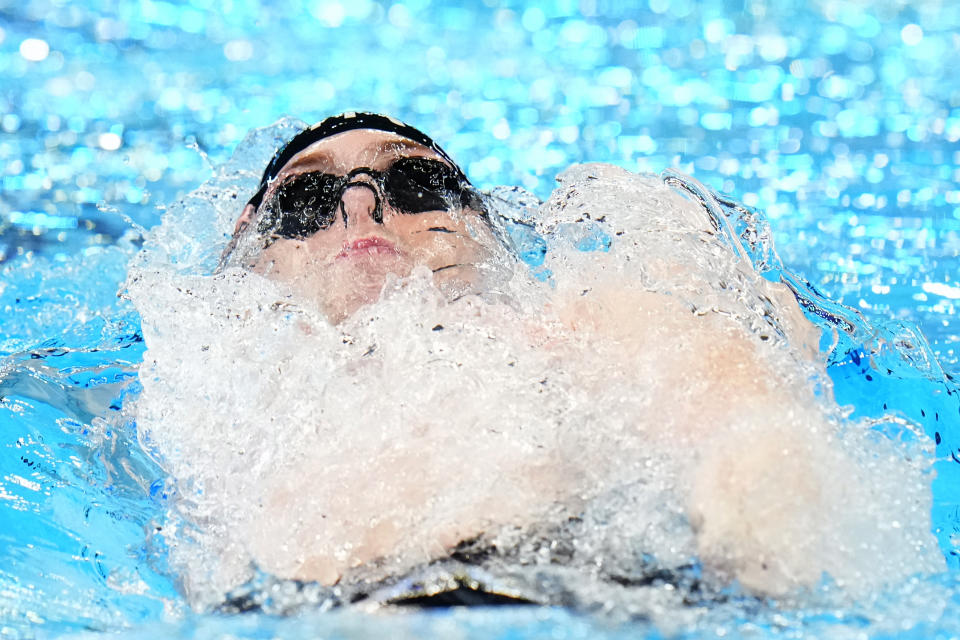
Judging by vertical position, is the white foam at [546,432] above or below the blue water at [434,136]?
below

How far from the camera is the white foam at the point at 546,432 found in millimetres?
1188

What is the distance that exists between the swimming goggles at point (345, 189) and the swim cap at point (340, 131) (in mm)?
109

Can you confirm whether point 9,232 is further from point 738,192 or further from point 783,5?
point 783,5

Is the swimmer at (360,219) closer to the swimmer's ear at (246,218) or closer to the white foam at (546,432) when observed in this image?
the swimmer's ear at (246,218)

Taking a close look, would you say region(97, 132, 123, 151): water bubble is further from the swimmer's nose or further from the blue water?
the swimmer's nose

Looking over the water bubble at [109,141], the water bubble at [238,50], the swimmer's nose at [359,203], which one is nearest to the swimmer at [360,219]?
the swimmer's nose at [359,203]

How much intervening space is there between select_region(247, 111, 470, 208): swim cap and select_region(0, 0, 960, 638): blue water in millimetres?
680

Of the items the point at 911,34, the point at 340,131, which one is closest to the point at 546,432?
the point at 340,131

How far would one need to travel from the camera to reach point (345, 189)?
211cm

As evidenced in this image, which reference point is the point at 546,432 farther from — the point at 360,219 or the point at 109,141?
the point at 109,141

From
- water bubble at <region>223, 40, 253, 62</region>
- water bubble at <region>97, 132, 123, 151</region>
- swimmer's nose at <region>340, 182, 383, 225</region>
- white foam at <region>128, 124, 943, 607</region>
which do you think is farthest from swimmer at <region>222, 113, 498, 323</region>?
water bubble at <region>223, 40, 253, 62</region>

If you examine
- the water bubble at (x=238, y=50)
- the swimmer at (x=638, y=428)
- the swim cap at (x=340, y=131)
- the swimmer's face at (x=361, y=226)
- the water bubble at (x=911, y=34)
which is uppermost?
the water bubble at (x=238, y=50)

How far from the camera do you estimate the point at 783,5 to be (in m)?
5.12

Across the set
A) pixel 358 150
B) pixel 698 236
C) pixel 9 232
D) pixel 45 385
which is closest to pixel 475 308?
pixel 698 236
